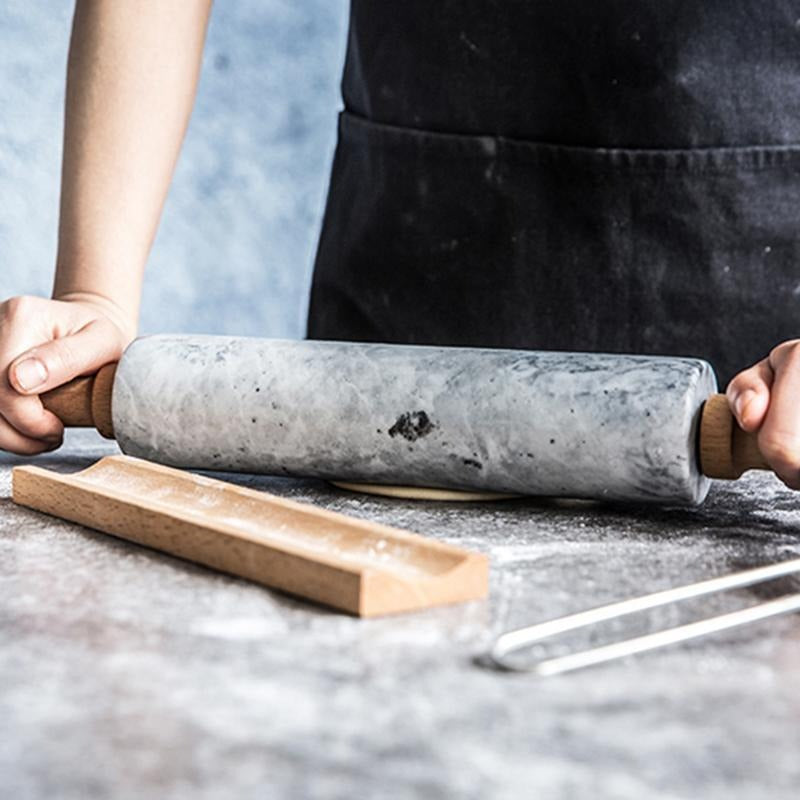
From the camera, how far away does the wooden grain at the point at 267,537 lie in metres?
0.66

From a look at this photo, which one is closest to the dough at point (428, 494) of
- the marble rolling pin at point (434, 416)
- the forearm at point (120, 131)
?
the marble rolling pin at point (434, 416)

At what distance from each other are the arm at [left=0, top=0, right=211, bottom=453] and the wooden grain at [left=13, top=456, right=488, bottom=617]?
0.37 meters

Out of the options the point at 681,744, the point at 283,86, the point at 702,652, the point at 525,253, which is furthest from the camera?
the point at 283,86

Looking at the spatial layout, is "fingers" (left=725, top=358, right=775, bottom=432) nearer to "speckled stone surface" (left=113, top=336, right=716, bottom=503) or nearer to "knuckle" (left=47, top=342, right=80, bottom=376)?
"speckled stone surface" (left=113, top=336, right=716, bottom=503)

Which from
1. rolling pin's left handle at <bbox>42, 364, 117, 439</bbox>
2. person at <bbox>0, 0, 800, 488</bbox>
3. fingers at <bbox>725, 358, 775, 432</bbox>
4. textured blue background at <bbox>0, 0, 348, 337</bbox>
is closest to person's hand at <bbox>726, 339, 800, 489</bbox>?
fingers at <bbox>725, 358, 775, 432</bbox>

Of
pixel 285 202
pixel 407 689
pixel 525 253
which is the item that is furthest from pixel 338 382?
pixel 285 202

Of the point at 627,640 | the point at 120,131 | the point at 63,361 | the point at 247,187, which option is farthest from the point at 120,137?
the point at 247,187

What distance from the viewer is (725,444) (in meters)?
0.91

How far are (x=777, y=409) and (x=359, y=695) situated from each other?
437 millimetres

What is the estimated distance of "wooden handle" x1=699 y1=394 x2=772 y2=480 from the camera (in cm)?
91

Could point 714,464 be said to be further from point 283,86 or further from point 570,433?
point 283,86

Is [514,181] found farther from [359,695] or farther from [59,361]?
[359,695]

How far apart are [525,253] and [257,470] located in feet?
1.30

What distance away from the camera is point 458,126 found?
1326 mm
